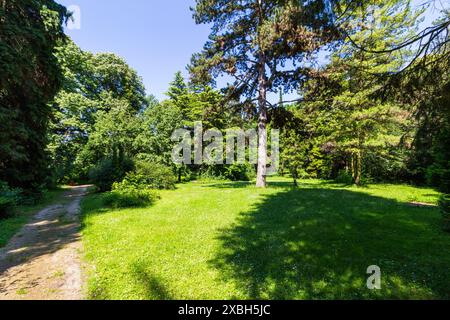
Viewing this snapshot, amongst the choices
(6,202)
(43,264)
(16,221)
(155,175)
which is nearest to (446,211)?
(43,264)

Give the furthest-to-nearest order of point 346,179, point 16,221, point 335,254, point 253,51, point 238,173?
point 238,173, point 346,179, point 253,51, point 16,221, point 335,254

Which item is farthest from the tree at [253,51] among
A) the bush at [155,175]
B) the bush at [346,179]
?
the bush at [346,179]

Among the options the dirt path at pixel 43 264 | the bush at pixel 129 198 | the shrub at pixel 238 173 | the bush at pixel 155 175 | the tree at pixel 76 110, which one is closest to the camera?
the dirt path at pixel 43 264

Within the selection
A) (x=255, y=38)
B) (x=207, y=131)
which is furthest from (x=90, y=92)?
(x=255, y=38)

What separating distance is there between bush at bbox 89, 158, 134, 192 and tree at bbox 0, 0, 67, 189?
9.84 ft

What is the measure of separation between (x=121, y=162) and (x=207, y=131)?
38.7 feet

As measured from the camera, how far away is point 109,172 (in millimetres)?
14695

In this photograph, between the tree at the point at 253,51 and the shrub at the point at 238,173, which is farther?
the shrub at the point at 238,173

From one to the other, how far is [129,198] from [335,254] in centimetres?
867

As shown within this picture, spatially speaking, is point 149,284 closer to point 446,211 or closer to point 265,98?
point 446,211

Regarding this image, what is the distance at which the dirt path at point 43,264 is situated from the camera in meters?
3.58

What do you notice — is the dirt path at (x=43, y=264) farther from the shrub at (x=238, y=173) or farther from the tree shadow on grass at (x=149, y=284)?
the shrub at (x=238, y=173)

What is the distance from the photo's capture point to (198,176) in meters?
26.4

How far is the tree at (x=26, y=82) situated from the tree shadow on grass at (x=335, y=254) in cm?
949
